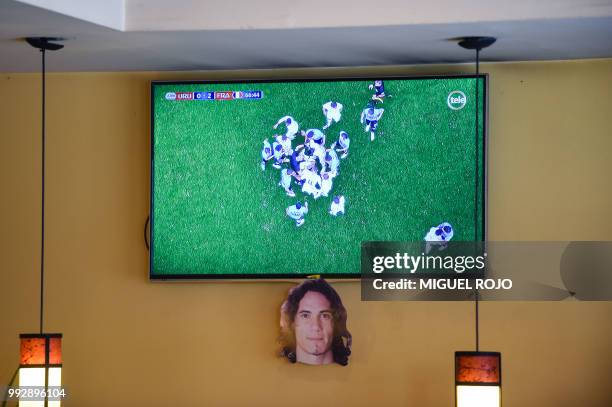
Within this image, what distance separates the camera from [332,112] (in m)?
4.62

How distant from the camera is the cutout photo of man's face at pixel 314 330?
184 inches

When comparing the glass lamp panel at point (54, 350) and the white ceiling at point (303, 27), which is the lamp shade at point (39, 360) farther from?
the white ceiling at point (303, 27)

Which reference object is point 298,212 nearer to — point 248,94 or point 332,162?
point 332,162

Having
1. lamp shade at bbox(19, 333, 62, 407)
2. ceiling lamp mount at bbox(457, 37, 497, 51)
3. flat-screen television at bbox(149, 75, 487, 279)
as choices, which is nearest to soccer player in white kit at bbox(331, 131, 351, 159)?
flat-screen television at bbox(149, 75, 487, 279)

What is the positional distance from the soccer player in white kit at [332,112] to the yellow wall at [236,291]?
24cm

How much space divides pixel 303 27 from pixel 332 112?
0.83m

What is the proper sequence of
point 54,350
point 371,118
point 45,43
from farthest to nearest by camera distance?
1. point 371,118
2. point 54,350
3. point 45,43

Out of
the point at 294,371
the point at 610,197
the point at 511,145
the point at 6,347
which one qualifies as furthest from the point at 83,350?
the point at 610,197

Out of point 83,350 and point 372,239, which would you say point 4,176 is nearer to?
point 83,350

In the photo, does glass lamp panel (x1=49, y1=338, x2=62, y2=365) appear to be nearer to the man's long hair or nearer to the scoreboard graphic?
the man's long hair

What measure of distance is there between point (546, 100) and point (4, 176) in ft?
9.29

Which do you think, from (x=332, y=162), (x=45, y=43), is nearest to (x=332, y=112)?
(x=332, y=162)

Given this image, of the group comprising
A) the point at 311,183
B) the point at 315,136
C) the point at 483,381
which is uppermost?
the point at 315,136

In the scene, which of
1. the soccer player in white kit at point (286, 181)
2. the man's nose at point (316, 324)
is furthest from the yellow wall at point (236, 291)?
the soccer player in white kit at point (286, 181)
